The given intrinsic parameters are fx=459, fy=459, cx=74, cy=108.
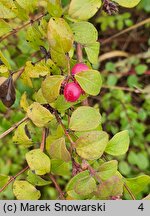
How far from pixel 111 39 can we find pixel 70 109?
4.35 ft

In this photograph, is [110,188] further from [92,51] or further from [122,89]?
[122,89]

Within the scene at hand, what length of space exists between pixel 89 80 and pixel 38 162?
211 mm

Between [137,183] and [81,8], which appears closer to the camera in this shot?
[81,8]

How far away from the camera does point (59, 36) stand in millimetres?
893

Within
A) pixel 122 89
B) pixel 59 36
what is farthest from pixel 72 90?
pixel 122 89

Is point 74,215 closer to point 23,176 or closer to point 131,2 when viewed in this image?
point 131,2

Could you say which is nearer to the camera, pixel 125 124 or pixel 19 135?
pixel 19 135

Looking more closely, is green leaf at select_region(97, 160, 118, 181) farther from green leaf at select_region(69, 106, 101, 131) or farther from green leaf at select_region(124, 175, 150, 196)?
green leaf at select_region(124, 175, 150, 196)

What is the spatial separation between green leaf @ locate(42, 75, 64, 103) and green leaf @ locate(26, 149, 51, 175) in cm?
14

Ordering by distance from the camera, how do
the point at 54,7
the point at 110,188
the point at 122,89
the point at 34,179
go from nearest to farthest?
the point at 110,188
the point at 54,7
the point at 34,179
the point at 122,89

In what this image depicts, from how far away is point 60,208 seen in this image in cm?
102

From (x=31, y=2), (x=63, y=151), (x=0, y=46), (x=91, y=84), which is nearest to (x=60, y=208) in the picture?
(x=63, y=151)

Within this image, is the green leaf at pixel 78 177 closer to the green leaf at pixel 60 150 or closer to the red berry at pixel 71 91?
the green leaf at pixel 60 150

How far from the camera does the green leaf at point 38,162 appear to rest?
3.22 feet
